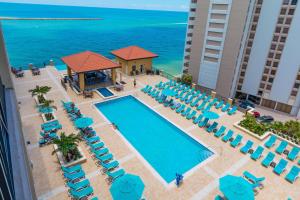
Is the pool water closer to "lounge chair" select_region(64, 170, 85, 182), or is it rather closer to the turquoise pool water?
the turquoise pool water

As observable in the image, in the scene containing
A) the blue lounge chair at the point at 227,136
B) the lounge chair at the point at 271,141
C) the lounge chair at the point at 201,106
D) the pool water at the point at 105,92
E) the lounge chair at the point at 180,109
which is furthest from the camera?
the pool water at the point at 105,92

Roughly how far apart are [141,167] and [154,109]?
9.82m

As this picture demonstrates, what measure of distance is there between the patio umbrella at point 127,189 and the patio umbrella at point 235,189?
198 inches

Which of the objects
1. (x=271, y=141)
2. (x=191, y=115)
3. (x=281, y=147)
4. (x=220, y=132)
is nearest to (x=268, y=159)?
(x=281, y=147)

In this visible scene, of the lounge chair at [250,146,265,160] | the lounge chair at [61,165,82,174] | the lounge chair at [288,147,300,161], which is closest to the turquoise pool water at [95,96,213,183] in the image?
the lounge chair at [250,146,265,160]

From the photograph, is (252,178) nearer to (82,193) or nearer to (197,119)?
(197,119)

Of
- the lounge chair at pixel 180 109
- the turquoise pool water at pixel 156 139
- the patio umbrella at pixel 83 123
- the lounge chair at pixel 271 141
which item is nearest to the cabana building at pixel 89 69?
the turquoise pool water at pixel 156 139

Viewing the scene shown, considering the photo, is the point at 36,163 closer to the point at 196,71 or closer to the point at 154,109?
the point at 154,109

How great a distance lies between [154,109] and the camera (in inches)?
961

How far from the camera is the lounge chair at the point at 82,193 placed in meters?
12.5

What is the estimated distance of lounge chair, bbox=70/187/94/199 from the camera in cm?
1250

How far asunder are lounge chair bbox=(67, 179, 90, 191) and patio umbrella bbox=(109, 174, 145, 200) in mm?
2600

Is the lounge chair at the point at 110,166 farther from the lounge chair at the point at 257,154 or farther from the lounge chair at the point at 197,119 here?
the lounge chair at the point at 257,154

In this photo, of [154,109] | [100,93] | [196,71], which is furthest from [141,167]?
[196,71]
